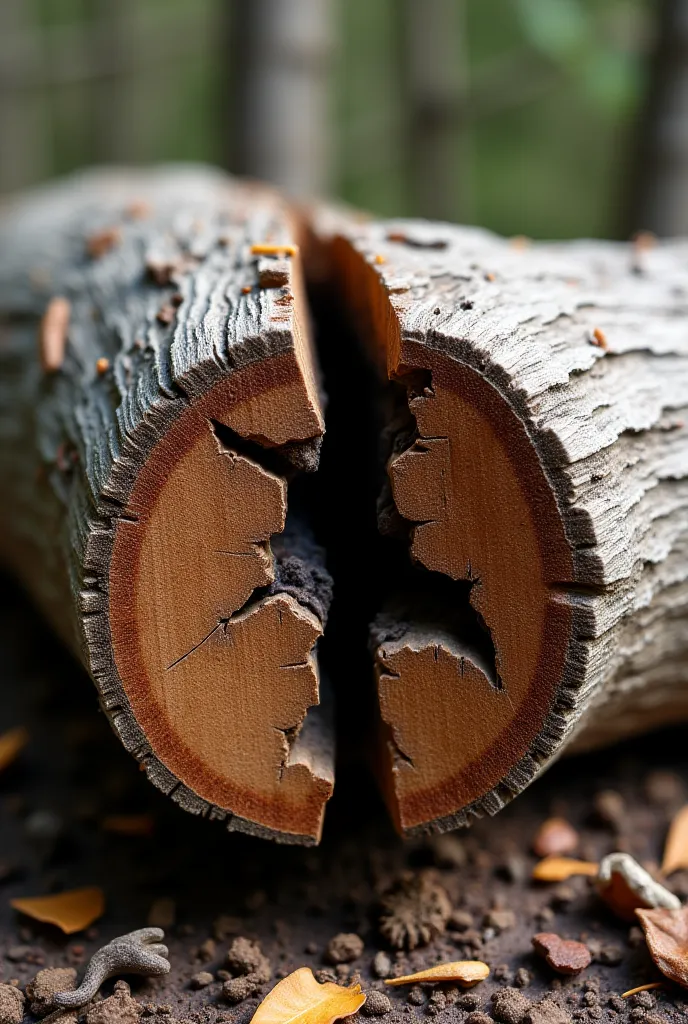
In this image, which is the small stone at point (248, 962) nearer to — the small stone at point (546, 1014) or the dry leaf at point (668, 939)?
the small stone at point (546, 1014)

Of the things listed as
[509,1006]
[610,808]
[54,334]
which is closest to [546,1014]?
[509,1006]

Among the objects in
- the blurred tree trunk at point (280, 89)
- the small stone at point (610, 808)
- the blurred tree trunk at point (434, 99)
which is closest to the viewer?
the small stone at point (610, 808)

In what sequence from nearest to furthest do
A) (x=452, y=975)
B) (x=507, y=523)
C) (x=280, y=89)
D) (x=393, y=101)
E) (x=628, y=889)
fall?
(x=507, y=523)
(x=452, y=975)
(x=628, y=889)
(x=280, y=89)
(x=393, y=101)

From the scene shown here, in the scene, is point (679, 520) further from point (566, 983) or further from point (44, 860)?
point (44, 860)

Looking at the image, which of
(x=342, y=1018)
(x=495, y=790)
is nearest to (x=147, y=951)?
(x=342, y=1018)

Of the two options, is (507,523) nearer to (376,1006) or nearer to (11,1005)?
(376,1006)

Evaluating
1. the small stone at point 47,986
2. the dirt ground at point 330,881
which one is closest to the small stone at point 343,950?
the dirt ground at point 330,881
